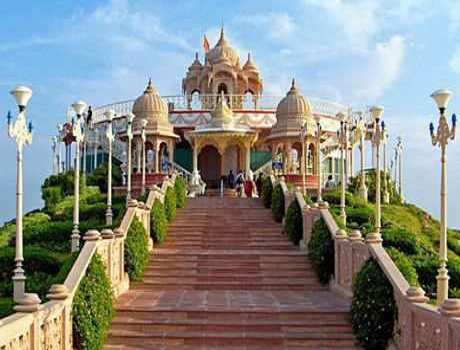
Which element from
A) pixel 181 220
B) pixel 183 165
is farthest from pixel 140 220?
pixel 183 165

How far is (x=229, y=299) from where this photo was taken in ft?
46.9

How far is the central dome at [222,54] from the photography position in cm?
4956

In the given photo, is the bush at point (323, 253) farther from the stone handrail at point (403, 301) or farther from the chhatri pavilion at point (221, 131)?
the chhatri pavilion at point (221, 131)

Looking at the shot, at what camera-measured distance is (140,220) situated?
59.2ft

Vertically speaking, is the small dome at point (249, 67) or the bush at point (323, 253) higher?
the small dome at point (249, 67)

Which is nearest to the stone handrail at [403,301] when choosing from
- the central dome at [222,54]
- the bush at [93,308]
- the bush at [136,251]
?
the bush at [136,251]

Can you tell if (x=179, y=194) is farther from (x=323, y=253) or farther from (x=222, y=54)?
(x=222, y=54)

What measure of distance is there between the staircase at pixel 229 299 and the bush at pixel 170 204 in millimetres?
431

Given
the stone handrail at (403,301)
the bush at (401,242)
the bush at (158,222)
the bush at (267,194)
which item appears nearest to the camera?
the stone handrail at (403,301)

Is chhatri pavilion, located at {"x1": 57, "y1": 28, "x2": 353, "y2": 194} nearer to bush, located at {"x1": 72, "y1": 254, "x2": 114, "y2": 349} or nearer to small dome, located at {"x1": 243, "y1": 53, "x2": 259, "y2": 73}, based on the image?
small dome, located at {"x1": 243, "y1": 53, "x2": 259, "y2": 73}

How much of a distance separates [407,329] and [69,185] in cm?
2633

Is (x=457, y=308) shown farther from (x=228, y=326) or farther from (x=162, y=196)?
(x=162, y=196)

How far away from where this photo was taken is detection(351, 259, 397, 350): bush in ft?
37.0

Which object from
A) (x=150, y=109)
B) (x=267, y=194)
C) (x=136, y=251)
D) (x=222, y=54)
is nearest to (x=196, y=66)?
(x=222, y=54)
